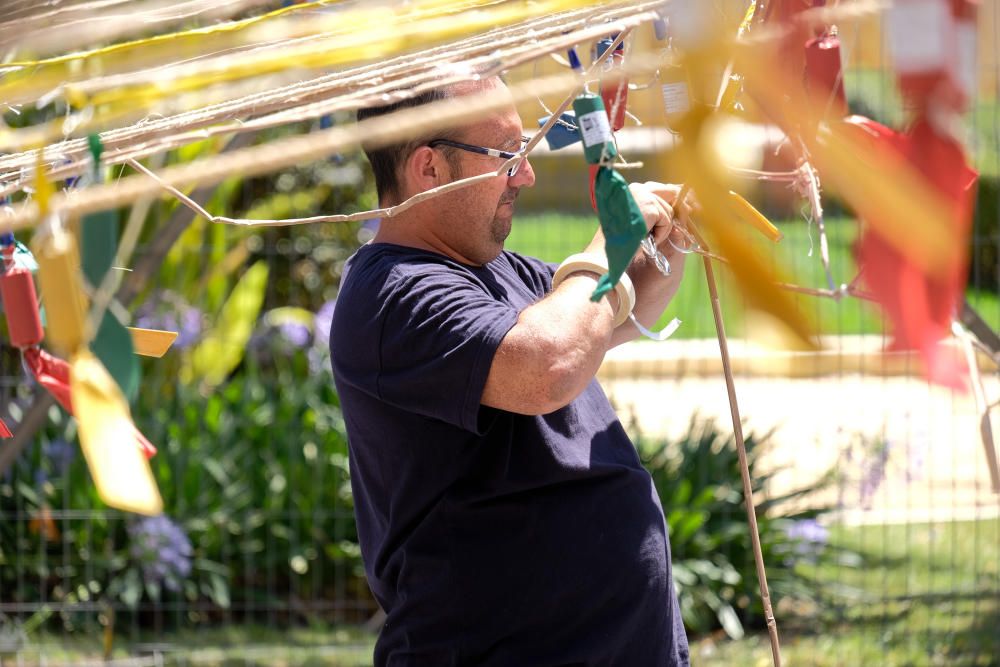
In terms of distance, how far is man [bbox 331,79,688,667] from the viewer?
1521 mm

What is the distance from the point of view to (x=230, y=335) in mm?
5352

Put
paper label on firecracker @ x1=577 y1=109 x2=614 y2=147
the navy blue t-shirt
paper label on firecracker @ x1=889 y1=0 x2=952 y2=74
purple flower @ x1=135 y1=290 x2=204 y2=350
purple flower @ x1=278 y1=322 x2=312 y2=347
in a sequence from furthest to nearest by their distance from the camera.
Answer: purple flower @ x1=278 y1=322 x2=312 y2=347
purple flower @ x1=135 y1=290 x2=204 y2=350
the navy blue t-shirt
paper label on firecracker @ x1=577 y1=109 x2=614 y2=147
paper label on firecracker @ x1=889 y1=0 x2=952 y2=74

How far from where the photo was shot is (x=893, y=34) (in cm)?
60

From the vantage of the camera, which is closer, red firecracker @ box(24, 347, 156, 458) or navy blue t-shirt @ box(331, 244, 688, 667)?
red firecracker @ box(24, 347, 156, 458)

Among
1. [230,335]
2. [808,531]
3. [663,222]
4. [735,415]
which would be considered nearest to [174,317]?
[230,335]

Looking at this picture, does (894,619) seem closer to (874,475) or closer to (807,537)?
(807,537)

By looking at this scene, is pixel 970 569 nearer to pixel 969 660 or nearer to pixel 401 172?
pixel 969 660

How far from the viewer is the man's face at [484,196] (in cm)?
168

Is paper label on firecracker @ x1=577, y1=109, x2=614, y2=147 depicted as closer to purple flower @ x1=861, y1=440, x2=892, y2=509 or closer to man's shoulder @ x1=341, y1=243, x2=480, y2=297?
man's shoulder @ x1=341, y1=243, x2=480, y2=297

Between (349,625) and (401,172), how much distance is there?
2.88 m

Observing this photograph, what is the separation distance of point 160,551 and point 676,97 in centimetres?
355

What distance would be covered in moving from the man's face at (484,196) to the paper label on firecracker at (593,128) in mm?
720

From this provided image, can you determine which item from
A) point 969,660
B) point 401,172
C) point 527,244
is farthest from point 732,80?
point 527,244

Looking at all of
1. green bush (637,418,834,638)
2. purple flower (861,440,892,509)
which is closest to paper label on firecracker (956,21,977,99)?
green bush (637,418,834,638)
